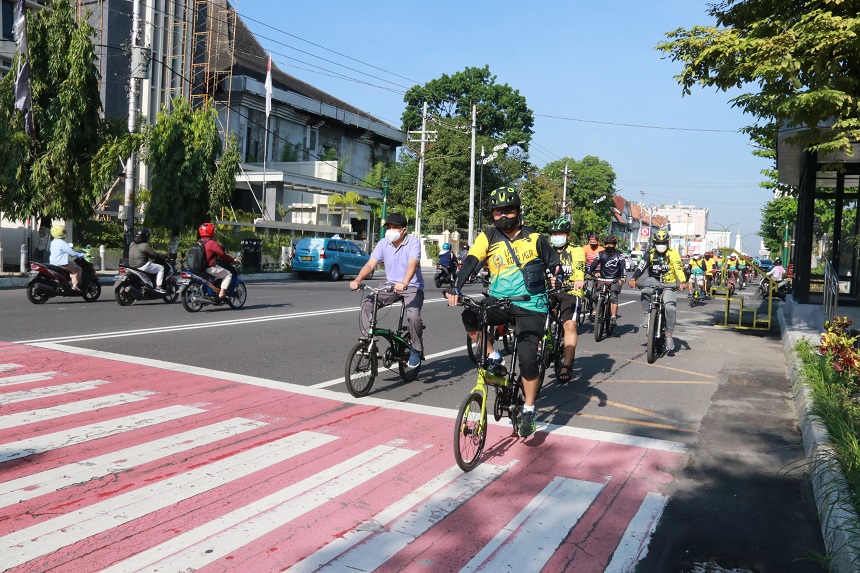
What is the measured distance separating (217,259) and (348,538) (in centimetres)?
1238

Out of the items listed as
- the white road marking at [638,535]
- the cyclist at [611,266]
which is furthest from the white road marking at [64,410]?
the cyclist at [611,266]

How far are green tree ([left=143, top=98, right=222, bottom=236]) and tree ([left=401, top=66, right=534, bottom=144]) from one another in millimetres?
38064

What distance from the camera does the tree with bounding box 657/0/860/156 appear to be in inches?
362

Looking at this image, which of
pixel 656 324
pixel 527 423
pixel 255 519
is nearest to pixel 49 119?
pixel 656 324

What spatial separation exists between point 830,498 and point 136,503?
12.9 ft

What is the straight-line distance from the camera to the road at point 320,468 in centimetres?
389

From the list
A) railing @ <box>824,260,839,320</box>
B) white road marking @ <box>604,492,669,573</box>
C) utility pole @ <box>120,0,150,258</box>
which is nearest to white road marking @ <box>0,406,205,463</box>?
white road marking @ <box>604,492,669,573</box>

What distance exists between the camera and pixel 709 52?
10.1 m

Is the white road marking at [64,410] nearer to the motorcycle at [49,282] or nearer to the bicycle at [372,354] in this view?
the bicycle at [372,354]

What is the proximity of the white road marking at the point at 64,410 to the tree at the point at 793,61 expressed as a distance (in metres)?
7.78

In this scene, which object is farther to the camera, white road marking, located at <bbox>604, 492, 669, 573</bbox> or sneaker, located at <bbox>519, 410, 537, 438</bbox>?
sneaker, located at <bbox>519, 410, 537, 438</bbox>

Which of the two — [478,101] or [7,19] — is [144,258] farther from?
[478,101]

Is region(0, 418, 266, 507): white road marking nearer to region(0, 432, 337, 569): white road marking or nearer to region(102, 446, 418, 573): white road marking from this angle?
region(0, 432, 337, 569): white road marking

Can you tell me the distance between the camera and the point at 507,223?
5.73m
